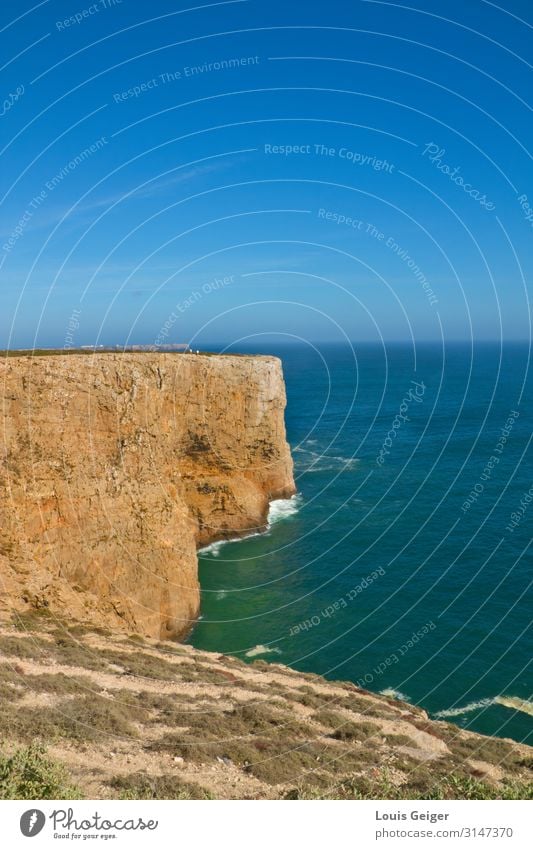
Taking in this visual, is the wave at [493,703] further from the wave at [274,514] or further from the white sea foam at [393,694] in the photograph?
the wave at [274,514]

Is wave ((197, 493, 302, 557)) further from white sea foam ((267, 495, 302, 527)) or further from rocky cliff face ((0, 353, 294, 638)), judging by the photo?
rocky cliff face ((0, 353, 294, 638))

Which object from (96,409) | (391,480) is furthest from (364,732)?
(391,480)

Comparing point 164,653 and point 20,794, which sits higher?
point 20,794

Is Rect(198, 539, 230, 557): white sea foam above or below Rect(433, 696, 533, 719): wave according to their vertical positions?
above

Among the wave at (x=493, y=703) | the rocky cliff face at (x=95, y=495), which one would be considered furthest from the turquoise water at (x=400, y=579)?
the rocky cliff face at (x=95, y=495)

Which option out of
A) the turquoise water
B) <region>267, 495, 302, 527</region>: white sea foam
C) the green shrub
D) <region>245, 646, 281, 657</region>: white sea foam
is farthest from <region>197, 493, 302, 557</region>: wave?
the green shrub
